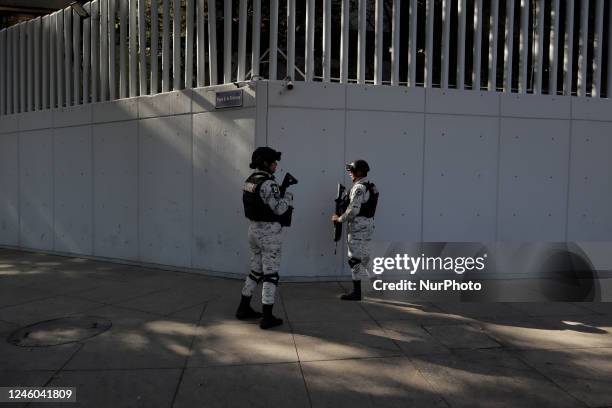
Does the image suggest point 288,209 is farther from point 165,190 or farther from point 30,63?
point 30,63

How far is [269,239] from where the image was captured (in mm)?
4938

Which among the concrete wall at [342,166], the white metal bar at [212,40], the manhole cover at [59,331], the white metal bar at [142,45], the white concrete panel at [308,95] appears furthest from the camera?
the white metal bar at [142,45]

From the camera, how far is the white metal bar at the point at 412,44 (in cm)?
742

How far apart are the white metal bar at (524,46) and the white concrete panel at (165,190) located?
5.72m

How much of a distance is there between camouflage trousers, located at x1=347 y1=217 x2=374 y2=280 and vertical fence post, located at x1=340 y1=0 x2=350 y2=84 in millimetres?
2475

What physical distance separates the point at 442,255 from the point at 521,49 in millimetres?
3810

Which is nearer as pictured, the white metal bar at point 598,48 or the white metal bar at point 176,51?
the white metal bar at point 176,51

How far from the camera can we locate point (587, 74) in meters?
8.36

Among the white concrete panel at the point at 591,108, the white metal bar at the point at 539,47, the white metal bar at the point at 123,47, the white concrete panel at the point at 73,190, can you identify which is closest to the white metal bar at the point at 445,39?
the white metal bar at the point at 539,47

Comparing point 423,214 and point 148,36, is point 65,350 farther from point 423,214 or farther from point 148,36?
point 148,36

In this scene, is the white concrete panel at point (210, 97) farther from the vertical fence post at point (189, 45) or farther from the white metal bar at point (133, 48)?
the white metal bar at point (133, 48)

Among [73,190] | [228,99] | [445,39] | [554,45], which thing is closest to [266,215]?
[228,99]

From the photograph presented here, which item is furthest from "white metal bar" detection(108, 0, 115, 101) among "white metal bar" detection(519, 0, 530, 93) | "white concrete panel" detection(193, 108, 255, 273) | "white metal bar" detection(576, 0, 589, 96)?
"white metal bar" detection(576, 0, 589, 96)

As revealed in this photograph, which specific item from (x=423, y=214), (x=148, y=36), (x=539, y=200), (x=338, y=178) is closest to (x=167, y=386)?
(x=338, y=178)
